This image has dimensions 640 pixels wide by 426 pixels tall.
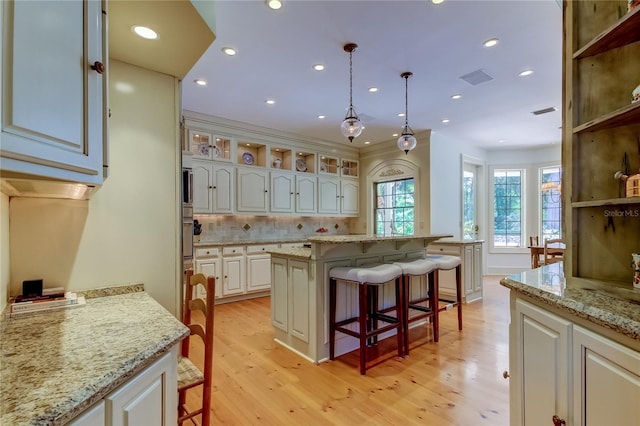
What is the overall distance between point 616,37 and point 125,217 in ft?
8.21

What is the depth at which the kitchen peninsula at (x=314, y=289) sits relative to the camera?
2.70 m

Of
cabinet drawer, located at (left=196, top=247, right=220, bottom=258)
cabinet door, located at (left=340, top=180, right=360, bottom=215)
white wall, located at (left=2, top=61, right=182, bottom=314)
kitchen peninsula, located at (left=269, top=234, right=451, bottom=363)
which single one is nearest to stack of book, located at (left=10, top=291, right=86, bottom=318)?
white wall, located at (left=2, top=61, right=182, bottom=314)

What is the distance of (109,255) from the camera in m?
1.76

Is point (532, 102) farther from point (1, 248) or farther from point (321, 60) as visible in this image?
point (1, 248)

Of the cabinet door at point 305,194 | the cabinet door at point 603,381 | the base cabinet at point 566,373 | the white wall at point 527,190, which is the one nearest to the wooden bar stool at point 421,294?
the base cabinet at point 566,373

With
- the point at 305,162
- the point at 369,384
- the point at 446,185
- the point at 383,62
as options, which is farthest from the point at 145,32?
the point at 446,185

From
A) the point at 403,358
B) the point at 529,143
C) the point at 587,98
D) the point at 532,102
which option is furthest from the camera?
the point at 529,143

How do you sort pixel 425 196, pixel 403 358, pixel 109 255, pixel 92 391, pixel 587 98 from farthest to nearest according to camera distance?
pixel 425 196 → pixel 403 358 → pixel 109 255 → pixel 587 98 → pixel 92 391

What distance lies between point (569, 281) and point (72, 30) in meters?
2.09

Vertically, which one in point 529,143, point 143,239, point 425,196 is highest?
point 529,143

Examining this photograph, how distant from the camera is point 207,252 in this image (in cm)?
442

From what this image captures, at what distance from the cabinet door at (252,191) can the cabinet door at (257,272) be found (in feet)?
2.66

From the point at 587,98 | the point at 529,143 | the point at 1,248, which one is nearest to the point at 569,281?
the point at 587,98

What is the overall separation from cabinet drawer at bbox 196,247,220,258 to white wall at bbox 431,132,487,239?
12.1ft
